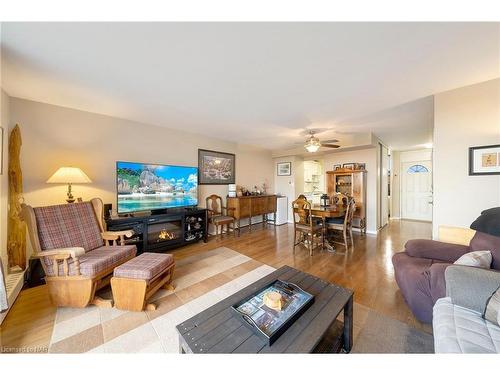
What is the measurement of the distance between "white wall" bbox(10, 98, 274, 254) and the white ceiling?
22cm

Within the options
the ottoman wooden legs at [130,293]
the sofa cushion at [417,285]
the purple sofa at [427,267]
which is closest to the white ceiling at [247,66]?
the purple sofa at [427,267]

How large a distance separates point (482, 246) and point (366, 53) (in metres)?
1.90

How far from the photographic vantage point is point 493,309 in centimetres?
109

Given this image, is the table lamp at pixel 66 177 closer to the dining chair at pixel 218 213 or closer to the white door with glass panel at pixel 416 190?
the dining chair at pixel 218 213

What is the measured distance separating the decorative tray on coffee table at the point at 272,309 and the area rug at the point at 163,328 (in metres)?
0.62

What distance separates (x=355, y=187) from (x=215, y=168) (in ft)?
11.1

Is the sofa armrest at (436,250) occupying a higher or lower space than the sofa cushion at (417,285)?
higher

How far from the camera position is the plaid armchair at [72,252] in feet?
5.78

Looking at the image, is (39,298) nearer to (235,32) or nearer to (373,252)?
(235,32)

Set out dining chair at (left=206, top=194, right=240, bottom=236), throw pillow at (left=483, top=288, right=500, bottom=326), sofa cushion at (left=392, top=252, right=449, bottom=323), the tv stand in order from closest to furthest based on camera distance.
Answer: throw pillow at (left=483, top=288, right=500, bottom=326) → sofa cushion at (left=392, top=252, right=449, bottom=323) → the tv stand → dining chair at (left=206, top=194, right=240, bottom=236)

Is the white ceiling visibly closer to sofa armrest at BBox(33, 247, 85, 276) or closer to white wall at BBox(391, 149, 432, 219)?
sofa armrest at BBox(33, 247, 85, 276)

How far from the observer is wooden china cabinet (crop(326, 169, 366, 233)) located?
443 cm

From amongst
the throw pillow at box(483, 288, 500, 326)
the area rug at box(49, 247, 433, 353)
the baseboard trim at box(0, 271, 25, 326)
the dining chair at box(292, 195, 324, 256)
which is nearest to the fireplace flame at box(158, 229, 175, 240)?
the area rug at box(49, 247, 433, 353)
